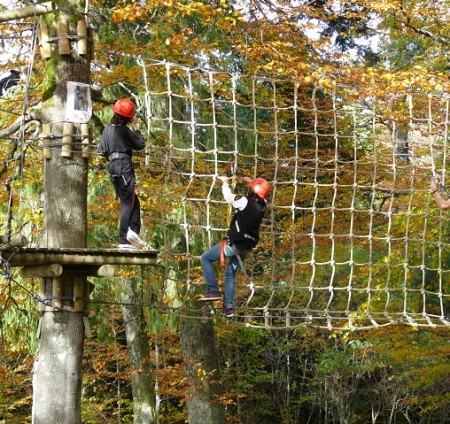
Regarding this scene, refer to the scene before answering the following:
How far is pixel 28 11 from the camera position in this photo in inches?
185

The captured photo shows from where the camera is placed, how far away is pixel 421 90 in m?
7.27

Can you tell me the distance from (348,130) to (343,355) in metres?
4.13

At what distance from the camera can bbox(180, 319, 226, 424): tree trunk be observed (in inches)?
386

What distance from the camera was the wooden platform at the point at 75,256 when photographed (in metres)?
4.38

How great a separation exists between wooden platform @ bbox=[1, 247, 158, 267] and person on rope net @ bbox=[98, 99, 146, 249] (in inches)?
11.2

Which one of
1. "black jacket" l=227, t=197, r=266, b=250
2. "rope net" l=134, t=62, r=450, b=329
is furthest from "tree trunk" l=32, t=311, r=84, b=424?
"rope net" l=134, t=62, r=450, b=329

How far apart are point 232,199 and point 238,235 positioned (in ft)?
1.02

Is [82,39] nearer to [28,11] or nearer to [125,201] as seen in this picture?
[28,11]

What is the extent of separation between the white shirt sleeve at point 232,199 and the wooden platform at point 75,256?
686 mm

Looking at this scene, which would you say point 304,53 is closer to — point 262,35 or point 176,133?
point 262,35

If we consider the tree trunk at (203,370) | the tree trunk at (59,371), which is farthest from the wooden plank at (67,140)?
the tree trunk at (203,370)

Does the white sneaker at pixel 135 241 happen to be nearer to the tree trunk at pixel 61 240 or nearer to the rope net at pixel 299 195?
the tree trunk at pixel 61 240

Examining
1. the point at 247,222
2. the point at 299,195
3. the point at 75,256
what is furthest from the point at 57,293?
the point at 299,195

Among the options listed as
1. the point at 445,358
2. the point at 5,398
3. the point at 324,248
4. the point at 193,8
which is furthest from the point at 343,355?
the point at 193,8
